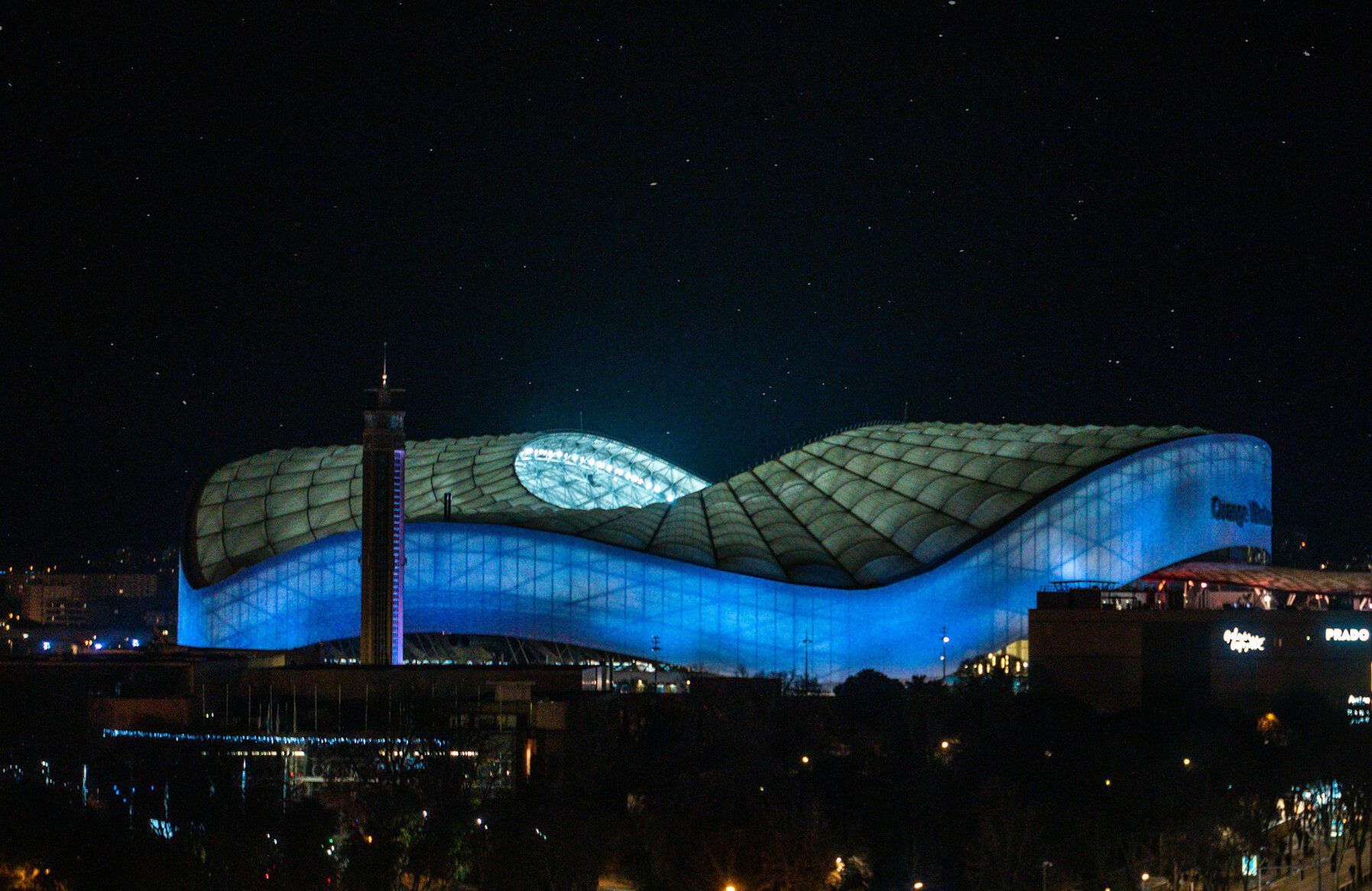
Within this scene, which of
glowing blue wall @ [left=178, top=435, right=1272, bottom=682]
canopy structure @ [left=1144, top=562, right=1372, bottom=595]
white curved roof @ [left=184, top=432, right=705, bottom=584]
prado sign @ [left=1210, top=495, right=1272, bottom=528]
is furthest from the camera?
prado sign @ [left=1210, top=495, right=1272, bottom=528]

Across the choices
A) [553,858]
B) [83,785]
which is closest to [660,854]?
[553,858]

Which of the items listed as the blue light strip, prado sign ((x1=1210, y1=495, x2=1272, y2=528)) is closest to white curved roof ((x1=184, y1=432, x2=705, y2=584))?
the blue light strip

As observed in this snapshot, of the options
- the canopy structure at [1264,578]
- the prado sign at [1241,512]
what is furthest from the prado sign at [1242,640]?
the prado sign at [1241,512]

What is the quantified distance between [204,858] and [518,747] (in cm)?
1313

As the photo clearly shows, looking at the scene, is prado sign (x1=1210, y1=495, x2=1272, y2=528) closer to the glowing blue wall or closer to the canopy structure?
the canopy structure

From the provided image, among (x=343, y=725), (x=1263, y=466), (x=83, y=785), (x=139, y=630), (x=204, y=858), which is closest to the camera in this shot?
(x=204, y=858)

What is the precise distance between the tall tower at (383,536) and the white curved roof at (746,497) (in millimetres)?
5938

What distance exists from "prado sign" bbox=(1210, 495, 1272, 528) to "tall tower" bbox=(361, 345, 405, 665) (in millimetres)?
42317

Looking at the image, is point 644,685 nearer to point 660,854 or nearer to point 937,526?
point 937,526

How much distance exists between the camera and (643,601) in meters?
70.3

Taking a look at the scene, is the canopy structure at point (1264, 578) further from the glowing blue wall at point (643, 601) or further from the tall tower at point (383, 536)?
the tall tower at point (383, 536)

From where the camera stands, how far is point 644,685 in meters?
67.3

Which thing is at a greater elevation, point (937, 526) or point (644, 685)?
point (937, 526)

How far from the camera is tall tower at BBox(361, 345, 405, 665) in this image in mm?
64375
